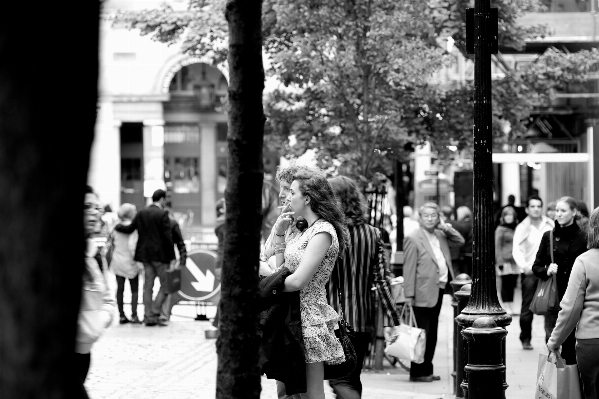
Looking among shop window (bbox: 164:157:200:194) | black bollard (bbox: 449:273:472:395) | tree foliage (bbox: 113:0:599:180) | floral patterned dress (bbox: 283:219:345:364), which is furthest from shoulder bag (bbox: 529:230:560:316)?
shop window (bbox: 164:157:200:194)

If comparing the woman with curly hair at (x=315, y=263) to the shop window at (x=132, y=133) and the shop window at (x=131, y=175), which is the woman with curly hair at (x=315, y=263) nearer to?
the shop window at (x=132, y=133)

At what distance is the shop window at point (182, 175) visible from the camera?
46219 mm

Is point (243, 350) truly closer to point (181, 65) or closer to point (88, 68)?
point (88, 68)

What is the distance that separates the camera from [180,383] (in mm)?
10742

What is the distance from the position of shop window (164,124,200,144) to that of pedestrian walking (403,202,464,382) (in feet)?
115

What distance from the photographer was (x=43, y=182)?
2248 millimetres

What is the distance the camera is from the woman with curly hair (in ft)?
20.7

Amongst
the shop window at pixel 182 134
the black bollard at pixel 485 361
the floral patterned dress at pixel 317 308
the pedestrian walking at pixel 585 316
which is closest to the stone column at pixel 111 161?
the shop window at pixel 182 134

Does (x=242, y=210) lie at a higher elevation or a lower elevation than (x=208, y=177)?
lower

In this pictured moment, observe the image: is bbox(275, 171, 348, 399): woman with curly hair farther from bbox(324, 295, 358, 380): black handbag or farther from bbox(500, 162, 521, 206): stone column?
bbox(500, 162, 521, 206): stone column

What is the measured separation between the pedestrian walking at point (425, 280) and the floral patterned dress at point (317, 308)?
452 centimetres

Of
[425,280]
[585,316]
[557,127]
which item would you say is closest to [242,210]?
[585,316]

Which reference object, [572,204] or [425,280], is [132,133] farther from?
[572,204]

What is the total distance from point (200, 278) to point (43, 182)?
14866mm
